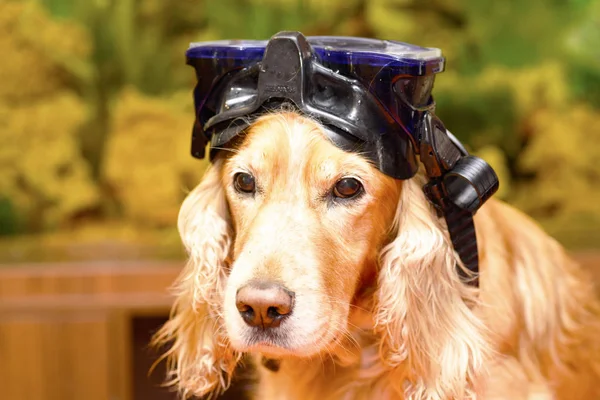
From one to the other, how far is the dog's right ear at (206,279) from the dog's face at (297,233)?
108 mm

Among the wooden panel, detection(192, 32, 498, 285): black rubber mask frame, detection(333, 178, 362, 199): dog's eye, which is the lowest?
the wooden panel

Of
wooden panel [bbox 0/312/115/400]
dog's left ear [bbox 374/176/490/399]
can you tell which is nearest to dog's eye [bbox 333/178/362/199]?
dog's left ear [bbox 374/176/490/399]

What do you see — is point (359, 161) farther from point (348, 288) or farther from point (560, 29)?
point (560, 29)

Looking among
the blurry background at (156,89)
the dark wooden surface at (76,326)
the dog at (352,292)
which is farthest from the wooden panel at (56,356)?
the dog at (352,292)

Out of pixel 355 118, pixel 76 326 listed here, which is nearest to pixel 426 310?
pixel 355 118

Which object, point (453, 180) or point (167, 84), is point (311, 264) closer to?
point (453, 180)

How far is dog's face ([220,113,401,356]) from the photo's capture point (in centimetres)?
Answer: 122

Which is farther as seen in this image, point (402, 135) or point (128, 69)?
point (128, 69)

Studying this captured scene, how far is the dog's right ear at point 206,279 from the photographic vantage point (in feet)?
4.87

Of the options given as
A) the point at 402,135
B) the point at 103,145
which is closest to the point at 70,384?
the point at 103,145

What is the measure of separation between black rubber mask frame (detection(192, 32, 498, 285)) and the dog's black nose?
268 mm

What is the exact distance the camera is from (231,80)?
1.35 meters

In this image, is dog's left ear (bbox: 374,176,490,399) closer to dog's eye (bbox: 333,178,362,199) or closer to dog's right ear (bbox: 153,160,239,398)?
dog's eye (bbox: 333,178,362,199)

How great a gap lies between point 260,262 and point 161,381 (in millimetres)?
1782
